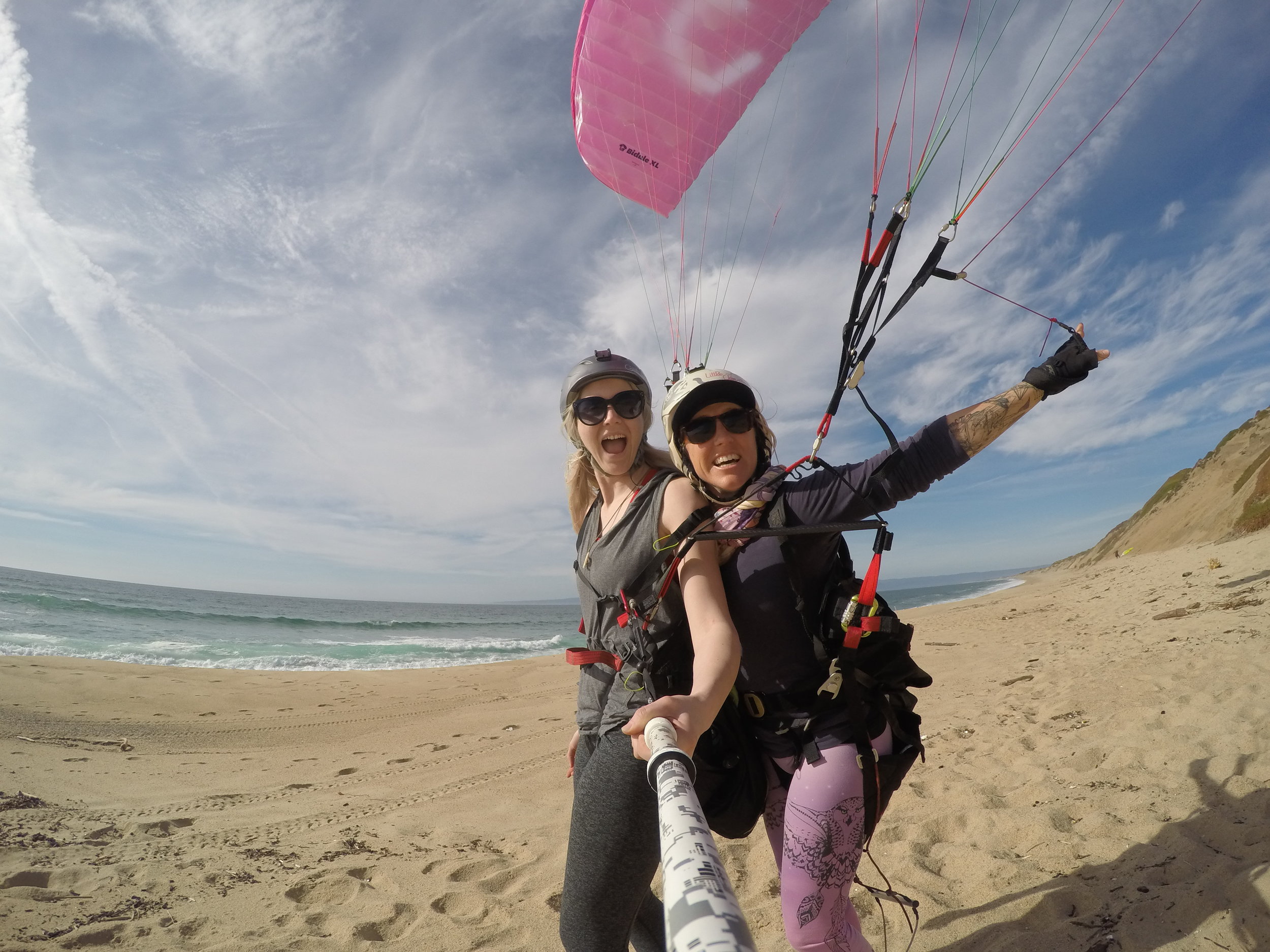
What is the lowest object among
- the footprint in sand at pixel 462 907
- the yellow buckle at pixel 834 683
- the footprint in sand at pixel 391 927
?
the footprint in sand at pixel 462 907

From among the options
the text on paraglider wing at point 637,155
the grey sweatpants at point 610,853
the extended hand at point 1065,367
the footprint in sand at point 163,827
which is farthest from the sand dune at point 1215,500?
the footprint in sand at point 163,827

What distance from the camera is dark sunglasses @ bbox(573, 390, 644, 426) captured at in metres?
2.34

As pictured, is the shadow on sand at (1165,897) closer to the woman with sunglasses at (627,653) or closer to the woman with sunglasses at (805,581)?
the woman with sunglasses at (805,581)

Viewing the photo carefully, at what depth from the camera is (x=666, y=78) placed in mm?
5344

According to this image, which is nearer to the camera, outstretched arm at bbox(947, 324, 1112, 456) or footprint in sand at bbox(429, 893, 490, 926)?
outstretched arm at bbox(947, 324, 1112, 456)

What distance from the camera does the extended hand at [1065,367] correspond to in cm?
164

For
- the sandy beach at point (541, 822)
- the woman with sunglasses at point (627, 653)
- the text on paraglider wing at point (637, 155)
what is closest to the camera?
the woman with sunglasses at point (627, 653)

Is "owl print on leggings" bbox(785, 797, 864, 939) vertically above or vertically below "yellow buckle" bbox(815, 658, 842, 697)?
below

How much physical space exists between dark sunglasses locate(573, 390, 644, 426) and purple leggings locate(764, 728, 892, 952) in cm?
133

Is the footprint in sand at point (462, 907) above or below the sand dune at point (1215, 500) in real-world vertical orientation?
below

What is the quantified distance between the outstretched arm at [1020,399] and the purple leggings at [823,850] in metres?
0.97

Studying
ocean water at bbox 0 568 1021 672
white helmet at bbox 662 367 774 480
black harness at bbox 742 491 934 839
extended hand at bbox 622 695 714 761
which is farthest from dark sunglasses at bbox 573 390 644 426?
ocean water at bbox 0 568 1021 672

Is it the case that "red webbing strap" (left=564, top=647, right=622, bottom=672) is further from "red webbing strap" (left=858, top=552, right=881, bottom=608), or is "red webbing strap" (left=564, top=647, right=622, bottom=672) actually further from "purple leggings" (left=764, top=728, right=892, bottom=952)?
"red webbing strap" (left=858, top=552, right=881, bottom=608)

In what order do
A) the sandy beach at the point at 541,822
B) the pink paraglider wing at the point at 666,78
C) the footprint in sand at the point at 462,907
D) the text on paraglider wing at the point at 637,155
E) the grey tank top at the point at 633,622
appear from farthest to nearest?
the text on paraglider wing at the point at 637,155, the pink paraglider wing at the point at 666,78, the footprint in sand at the point at 462,907, the sandy beach at the point at 541,822, the grey tank top at the point at 633,622
